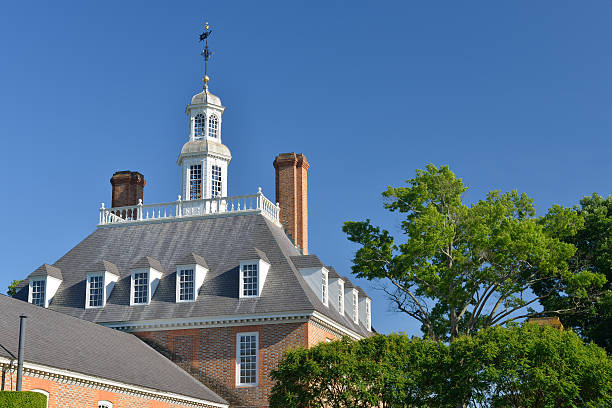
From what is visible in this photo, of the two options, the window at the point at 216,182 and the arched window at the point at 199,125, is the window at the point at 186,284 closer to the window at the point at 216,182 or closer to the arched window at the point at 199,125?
the window at the point at 216,182

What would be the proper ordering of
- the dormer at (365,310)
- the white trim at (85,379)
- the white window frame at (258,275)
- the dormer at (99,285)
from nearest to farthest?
1. the white trim at (85,379)
2. the white window frame at (258,275)
3. the dormer at (99,285)
4. the dormer at (365,310)

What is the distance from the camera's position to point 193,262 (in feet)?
115

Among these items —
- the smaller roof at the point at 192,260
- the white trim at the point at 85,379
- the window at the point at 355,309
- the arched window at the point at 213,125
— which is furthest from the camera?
the arched window at the point at 213,125

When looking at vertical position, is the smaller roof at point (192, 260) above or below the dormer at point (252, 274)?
above

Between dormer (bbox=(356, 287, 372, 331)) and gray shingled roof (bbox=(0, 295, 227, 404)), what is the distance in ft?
42.1

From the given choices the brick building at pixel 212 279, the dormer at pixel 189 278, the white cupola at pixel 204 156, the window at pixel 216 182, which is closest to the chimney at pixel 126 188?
the brick building at pixel 212 279

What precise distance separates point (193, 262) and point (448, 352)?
12.2m

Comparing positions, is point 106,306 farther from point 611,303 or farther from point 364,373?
point 611,303

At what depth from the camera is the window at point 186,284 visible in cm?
3478

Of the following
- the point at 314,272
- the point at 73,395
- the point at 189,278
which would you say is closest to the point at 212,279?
the point at 189,278

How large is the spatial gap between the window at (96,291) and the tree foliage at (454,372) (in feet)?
35.0

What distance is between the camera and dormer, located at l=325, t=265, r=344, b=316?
37.8 m

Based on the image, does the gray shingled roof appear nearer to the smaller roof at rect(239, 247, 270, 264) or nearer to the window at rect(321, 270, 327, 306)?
the smaller roof at rect(239, 247, 270, 264)

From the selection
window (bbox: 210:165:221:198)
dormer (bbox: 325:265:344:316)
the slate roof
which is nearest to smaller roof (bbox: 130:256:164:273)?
the slate roof
